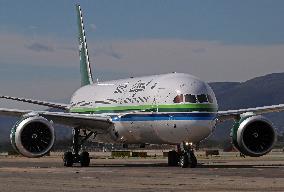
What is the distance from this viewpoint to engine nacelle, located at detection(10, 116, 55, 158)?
39625mm

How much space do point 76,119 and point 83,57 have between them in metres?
16.8

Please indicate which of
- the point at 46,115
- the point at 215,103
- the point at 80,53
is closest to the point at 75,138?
the point at 46,115

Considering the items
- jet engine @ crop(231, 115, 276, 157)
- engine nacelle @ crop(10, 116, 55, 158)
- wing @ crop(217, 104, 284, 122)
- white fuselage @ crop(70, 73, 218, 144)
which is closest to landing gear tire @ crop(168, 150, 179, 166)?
white fuselage @ crop(70, 73, 218, 144)

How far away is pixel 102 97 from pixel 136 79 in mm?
3149

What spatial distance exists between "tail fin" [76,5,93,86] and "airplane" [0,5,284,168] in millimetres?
10887

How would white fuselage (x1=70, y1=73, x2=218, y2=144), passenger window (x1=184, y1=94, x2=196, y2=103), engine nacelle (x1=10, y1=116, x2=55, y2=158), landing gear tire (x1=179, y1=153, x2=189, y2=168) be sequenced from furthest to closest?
engine nacelle (x1=10, y1=116, x2=55, y2=158) < landing gear tire (x1=179, y1=153, x2=189, y2=168) < passenger window (x1=184, y1=94, x2=196, y2=103) < white fuselage (x1=70, y1=73, x2=218, y2=144)

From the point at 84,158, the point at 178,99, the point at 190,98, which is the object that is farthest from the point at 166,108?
the point at 84,158

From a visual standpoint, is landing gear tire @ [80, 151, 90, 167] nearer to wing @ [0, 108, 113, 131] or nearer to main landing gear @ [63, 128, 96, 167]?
main landing gear @ [63, 128, 96, 167]

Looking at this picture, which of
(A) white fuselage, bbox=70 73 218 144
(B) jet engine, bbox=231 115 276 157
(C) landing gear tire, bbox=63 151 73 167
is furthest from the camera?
(C) landing gear tire, bbox=63 151 73 167

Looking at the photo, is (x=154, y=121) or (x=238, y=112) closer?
(x=154, y=121)

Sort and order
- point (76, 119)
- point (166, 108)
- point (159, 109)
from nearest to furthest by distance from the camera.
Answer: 1. point (166, 108)
2. point (159, 109)
3. point (76, 119)

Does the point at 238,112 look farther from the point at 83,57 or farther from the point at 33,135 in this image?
the point at 83,57

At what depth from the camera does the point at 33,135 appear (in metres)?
40.0

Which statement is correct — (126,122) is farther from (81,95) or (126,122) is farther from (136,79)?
(81,95)
